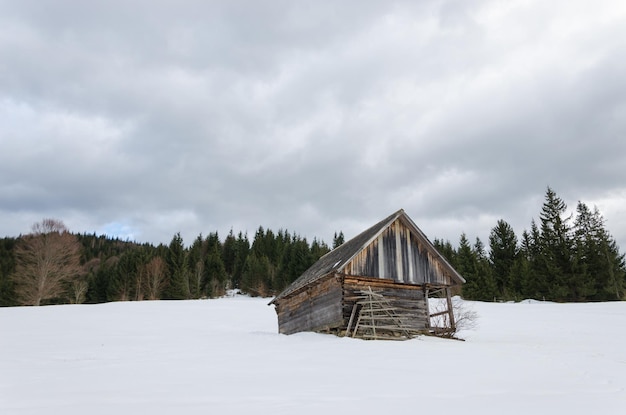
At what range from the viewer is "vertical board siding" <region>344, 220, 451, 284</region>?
1906 cm

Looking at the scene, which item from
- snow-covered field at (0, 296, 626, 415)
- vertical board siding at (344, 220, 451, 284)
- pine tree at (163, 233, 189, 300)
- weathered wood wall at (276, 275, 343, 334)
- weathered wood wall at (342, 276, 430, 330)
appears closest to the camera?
snow-covered field at (0, 296, 626, 415)

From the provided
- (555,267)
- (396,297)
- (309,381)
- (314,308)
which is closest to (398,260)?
(396,297)

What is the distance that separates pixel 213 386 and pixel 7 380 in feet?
14.7

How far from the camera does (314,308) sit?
20.7 meters

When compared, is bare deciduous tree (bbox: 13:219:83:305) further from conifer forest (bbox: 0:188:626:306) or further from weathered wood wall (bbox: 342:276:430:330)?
weathered wood wall (bbox: 342:276:430:330)

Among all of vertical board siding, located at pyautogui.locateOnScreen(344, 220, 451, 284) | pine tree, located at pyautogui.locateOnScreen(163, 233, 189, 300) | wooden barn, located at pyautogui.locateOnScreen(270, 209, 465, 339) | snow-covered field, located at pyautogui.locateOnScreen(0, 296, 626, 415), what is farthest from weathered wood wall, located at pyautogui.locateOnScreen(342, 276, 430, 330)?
pine tree, located at pyautogui.locateOnScreen(163, 233, 189, 300)

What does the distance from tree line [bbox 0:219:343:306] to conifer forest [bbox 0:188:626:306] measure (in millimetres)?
129

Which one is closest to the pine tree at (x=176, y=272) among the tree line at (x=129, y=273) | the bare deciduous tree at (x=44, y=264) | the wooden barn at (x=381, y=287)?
the tree line at (x=129, y=273)

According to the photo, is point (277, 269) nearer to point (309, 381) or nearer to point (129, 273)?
point (129, 273)

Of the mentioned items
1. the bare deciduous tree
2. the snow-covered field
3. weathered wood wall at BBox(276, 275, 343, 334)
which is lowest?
the snow-covered field

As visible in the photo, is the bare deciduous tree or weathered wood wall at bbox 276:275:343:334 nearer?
weathered wood wall at bbox 276:275:343:334

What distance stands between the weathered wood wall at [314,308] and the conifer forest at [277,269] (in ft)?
112

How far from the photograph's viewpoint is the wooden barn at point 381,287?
18.2 m

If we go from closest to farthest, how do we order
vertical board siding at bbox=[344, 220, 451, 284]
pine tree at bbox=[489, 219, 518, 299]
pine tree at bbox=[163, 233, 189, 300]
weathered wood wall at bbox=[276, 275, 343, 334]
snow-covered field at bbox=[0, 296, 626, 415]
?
snow-covered field at bbox=[0, 296, 626, 415] < weathered wood wall at bbox=[276, 275, 343, 334] < vertical board siding at bbox=[344, 220, 451, 284] < pine tree at bbox=[489, 219, 518, 299] < pine tree at bbox=[163, 233, 189, 300]
